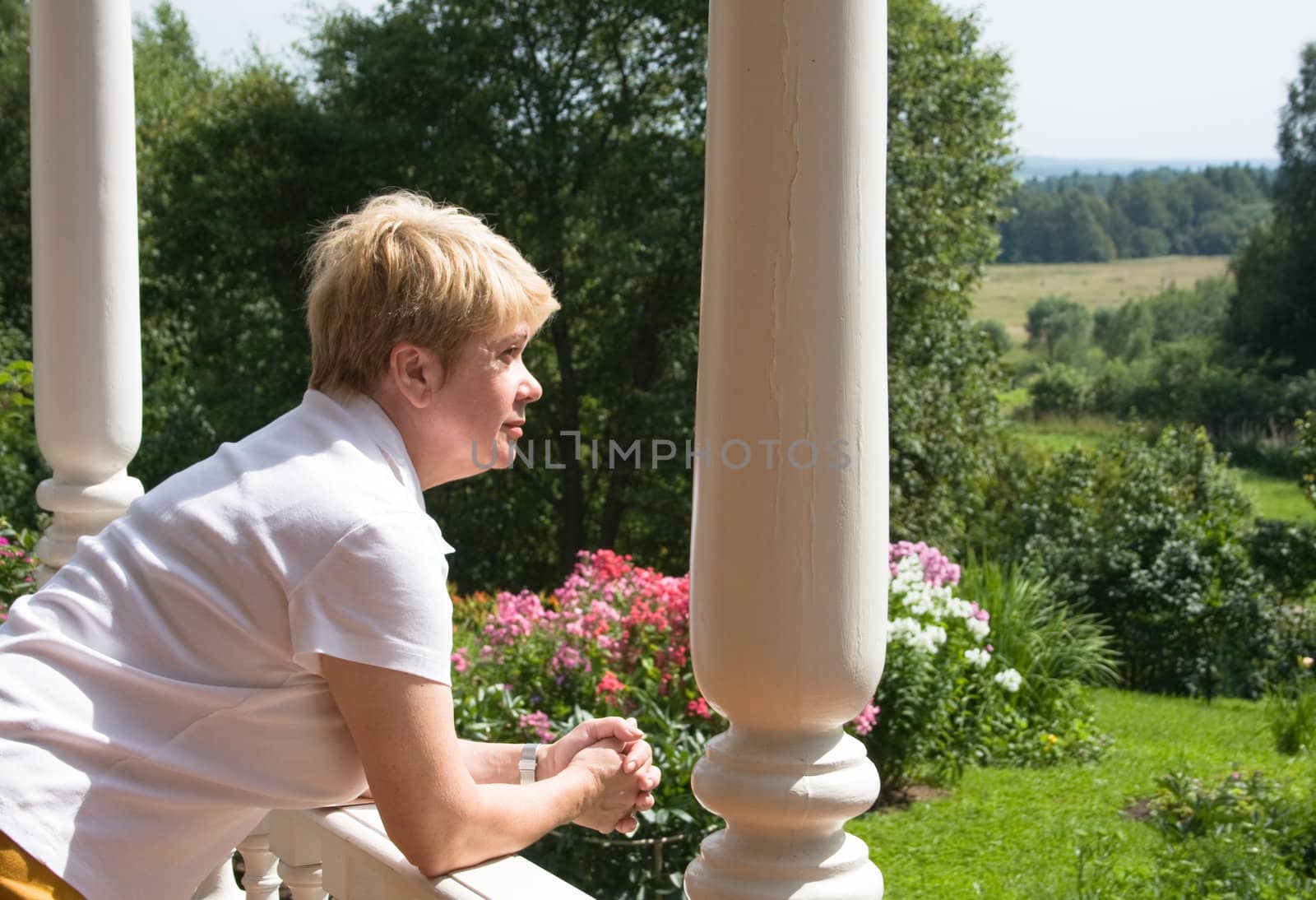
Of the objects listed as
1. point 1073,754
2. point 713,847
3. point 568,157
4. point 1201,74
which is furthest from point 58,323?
point 1201,74

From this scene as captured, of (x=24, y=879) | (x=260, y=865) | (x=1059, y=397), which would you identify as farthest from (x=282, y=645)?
(x=1059, y=397)

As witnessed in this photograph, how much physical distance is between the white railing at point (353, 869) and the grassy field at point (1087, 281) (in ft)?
85.8

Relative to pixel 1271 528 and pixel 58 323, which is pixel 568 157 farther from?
pixel 58 323

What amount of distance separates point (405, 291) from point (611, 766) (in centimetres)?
64

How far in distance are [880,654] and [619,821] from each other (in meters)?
0.49

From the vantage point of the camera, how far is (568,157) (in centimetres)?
1443

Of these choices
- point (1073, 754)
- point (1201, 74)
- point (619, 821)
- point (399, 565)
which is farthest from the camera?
point (1201, 74)

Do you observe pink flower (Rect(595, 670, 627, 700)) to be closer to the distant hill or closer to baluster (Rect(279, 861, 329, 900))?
baluster (Rect(279, 861, 329, 900))

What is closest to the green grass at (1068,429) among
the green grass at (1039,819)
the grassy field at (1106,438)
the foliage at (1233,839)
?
the grassy field at (1106,438)

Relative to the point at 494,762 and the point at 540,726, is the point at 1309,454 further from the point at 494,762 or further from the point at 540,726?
the point at 494,762

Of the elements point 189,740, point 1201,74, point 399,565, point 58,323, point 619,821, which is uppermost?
point 1201,74

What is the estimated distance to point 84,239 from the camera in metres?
3.25

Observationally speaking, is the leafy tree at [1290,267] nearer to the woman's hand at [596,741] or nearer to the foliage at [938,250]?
the foliage at [938,250]

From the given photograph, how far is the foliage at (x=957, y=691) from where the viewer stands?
21.0ft
